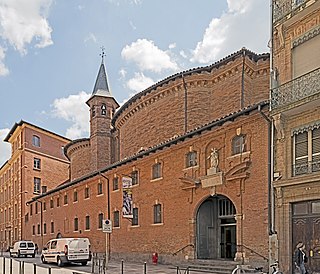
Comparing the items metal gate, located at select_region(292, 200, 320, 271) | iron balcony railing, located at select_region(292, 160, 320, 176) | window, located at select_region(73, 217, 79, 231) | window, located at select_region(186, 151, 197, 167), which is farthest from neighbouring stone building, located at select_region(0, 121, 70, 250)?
iron balcony railing, located at select_region(292, 160, 320, 176)

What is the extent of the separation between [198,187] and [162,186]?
4131mm

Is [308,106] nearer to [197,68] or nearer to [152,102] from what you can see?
[197,68]

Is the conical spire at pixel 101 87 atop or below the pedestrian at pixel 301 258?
atop

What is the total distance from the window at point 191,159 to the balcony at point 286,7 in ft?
30.5

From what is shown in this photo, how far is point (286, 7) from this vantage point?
21.3m

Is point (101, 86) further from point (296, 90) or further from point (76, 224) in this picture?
point (296, 90)

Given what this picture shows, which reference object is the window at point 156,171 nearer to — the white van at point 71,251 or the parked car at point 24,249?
the white van at point 71,251

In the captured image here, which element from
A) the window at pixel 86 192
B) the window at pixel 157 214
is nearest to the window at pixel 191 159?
the window at pixel 157 214

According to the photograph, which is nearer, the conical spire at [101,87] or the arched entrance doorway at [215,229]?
the arched entrance doorway at [215,229]

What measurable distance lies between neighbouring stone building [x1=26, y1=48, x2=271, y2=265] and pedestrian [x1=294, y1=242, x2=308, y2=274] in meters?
2.76

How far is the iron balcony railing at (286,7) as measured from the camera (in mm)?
20397

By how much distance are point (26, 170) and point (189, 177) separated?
47320 mm

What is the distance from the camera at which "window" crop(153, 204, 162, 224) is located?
102ft

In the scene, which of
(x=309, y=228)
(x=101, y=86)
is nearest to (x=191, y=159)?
(x=309, y=228)
